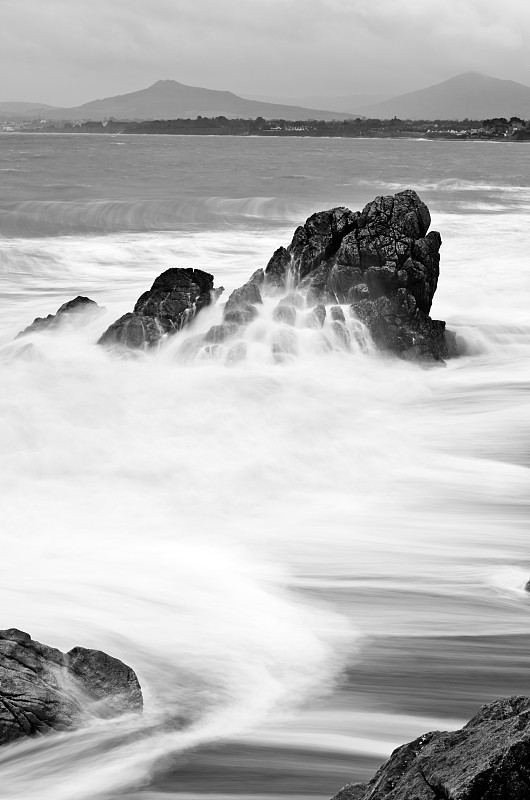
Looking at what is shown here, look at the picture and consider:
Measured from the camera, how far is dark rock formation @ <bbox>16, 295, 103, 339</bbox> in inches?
650

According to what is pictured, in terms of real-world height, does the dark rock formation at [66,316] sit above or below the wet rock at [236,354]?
above

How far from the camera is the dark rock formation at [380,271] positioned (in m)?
16.4

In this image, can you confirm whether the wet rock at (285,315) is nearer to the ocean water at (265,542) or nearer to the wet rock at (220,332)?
the ocean water at (265,542)

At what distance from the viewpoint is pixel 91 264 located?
1077 inches

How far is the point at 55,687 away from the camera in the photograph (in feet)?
18.8

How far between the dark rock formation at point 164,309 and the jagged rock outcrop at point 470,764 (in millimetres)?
12236

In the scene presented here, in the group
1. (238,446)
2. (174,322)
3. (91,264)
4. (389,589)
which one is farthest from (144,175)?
(389,589)

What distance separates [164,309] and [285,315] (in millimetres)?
2145

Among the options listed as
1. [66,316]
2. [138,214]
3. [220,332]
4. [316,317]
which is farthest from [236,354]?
[138,214]

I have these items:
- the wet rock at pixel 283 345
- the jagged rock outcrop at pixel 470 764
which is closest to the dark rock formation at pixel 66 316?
the wet rock at pixel 283 345

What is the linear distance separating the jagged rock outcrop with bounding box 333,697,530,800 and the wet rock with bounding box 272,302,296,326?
42.7 ft

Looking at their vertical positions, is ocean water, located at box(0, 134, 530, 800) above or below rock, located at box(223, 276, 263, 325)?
below

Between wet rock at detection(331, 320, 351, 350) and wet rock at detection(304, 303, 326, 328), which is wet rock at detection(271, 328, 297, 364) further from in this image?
wet rock at detection(331, 320, 351, 350)

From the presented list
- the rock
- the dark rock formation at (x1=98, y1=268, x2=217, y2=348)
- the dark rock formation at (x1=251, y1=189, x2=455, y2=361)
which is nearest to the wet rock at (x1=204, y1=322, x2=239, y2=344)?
the rock
